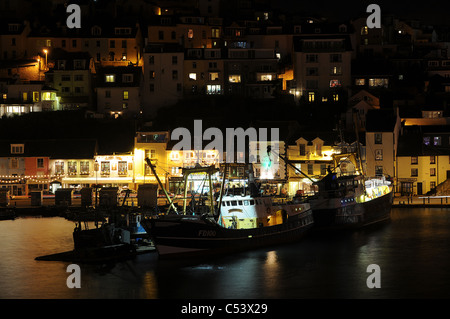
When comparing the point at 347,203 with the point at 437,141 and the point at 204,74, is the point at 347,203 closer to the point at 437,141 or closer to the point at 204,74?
the point at 437,141

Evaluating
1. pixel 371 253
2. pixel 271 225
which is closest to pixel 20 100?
pixel 271 225

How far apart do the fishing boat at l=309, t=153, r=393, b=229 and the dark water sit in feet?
8.63

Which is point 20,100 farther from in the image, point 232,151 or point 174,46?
point 232,151

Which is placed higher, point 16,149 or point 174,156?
point 16,149

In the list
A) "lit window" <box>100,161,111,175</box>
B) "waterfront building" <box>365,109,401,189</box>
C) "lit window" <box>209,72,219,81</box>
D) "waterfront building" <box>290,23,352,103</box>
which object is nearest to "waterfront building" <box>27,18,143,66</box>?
"lit window" <box>209,72,219,81</box>

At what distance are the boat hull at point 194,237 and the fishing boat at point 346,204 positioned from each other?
8.73m

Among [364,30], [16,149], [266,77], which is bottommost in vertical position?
[16,149]

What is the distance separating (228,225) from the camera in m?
42.2

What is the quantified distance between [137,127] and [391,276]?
38780 millimetres

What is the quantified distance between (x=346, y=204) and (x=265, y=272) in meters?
15.5

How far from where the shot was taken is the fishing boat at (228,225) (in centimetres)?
3897

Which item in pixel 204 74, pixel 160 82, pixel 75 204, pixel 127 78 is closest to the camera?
pixel 75 204

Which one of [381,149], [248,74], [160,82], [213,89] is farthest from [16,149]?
[381,149]

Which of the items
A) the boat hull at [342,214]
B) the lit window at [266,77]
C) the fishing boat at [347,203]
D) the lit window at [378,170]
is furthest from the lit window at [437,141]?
the lit window at [266,77]
